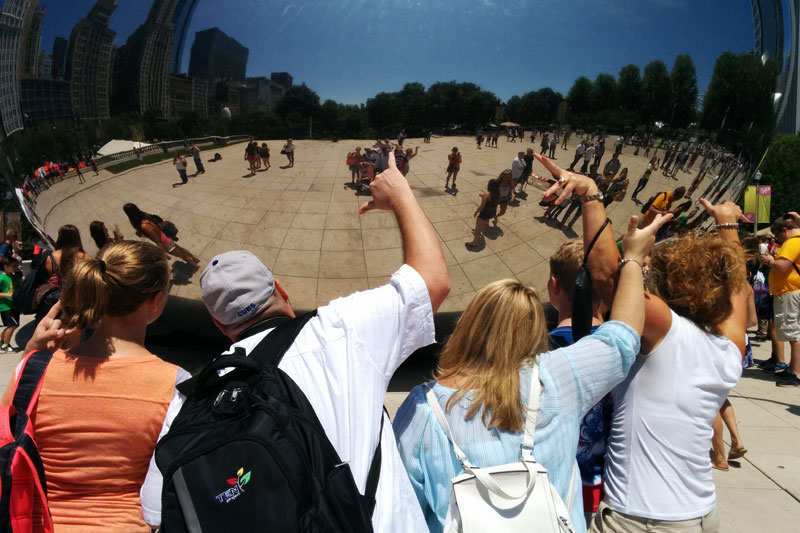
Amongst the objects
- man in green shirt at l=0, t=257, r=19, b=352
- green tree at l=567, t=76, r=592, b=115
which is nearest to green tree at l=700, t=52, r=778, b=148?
green tree at l=567, t=76, r=592, b=115

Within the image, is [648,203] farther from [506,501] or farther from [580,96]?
[506,501]

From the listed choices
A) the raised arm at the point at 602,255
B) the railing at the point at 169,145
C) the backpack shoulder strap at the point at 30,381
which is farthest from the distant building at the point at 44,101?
the raised arm at the point at 602,255

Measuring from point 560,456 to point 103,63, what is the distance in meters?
3.22

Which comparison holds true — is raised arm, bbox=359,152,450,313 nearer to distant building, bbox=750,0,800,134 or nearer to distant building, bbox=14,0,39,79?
distant building, bbox=14,0,39,79

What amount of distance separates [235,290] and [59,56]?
8.10 ft

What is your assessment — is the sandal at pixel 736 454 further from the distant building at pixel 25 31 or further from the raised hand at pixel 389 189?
the distant building at pixel 25 31

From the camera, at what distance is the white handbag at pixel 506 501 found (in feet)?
4.45

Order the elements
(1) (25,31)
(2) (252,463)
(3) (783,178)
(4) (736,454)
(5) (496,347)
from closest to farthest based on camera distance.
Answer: (2) (252,463) → (5) (496,347) → (1) (25,31) → (4) (736,454) → (3) (783,178)

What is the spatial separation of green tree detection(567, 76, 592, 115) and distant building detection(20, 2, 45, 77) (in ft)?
10.9

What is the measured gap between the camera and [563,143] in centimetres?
262

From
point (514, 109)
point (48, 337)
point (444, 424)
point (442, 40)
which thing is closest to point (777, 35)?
point (514, 109)

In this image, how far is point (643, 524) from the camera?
6.15ft

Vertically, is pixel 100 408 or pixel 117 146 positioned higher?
pixel 117 146

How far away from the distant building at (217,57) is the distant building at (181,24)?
0.25 feet
